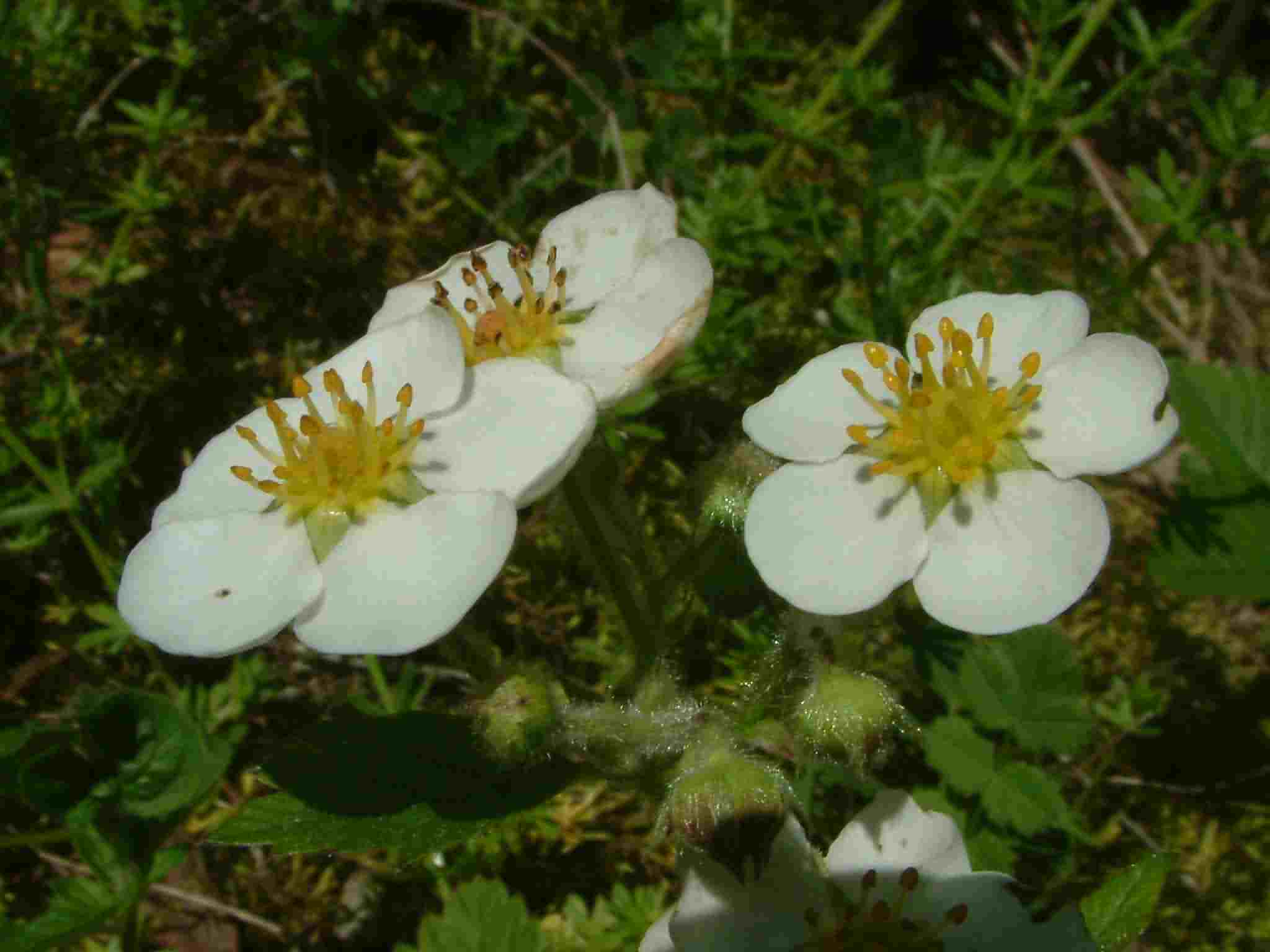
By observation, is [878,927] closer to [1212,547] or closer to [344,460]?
[344,460]

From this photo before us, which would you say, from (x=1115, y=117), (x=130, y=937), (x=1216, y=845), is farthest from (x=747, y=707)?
(x=1115, y=117)

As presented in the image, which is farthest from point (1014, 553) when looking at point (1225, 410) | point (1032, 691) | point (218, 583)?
point (1225, 410)

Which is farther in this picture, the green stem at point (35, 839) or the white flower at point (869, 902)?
the green stem at point (35, 839)

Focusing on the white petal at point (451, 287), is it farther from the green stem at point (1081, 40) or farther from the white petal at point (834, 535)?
the green stem at point (1081, 40)

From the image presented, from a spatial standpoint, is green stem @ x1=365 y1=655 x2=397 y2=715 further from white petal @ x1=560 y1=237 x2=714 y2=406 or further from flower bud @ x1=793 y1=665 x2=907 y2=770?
flower bud @ x1=793 y1=665 x2=907 y2=770

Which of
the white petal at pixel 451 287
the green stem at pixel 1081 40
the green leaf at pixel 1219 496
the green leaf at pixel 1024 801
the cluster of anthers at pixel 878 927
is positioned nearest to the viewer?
the cluster of anthers at pixel 878 927

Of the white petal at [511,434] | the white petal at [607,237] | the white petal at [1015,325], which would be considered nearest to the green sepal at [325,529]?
the white petal at [511,434]
